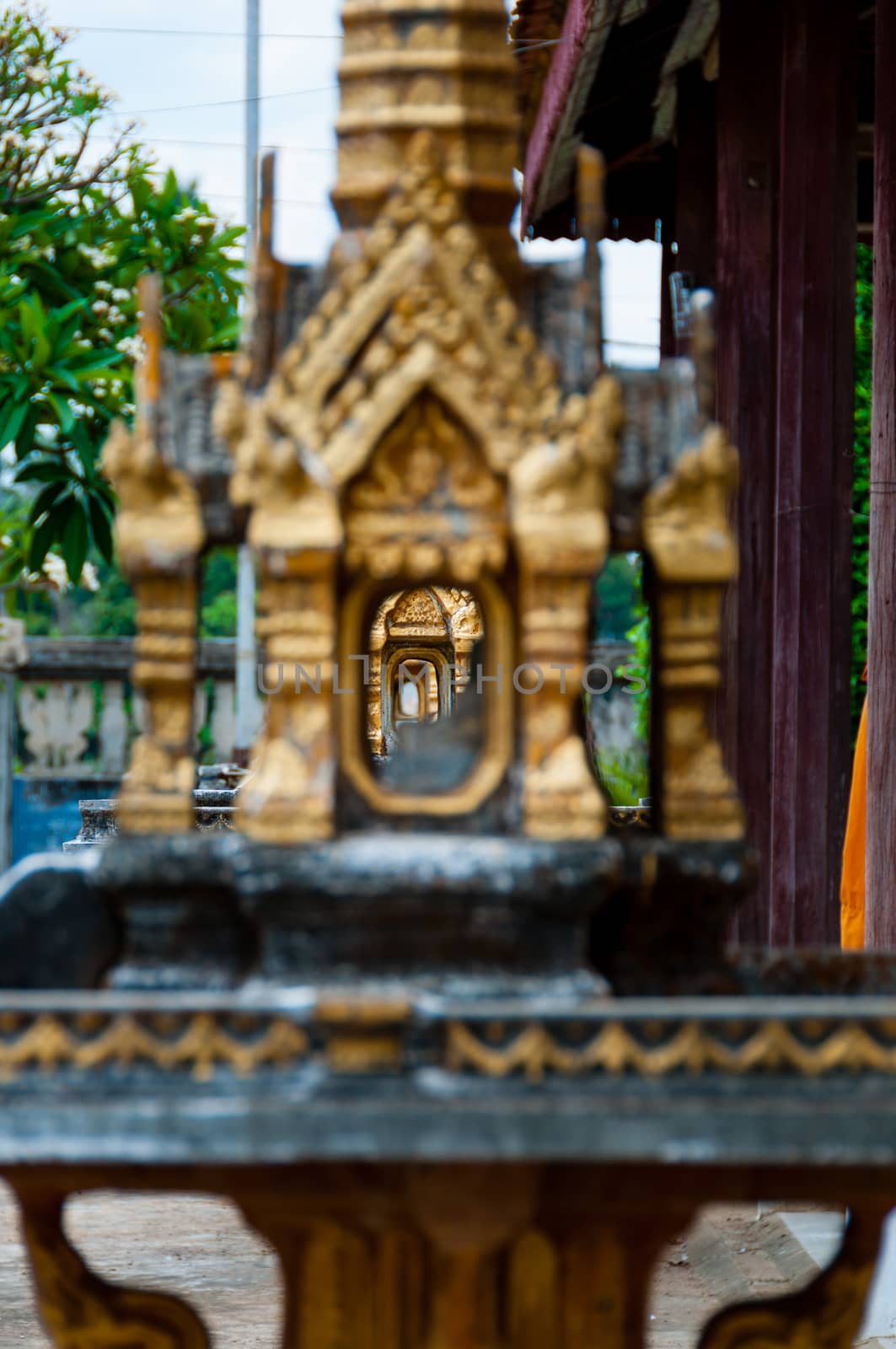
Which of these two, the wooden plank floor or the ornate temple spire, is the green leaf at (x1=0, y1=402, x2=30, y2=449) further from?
the ornate temple spire

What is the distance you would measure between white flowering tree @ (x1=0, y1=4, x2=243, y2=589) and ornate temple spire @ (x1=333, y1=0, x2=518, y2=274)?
3.58 m

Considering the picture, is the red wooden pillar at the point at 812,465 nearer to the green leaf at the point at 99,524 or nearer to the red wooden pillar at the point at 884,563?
the red wooden pillar at the point at 884,563

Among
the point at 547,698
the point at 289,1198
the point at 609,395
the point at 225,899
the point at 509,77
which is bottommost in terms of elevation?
the point at 289,1198

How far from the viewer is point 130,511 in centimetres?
334

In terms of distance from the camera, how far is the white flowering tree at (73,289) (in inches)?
287

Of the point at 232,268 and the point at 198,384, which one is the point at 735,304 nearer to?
the point at 232,268

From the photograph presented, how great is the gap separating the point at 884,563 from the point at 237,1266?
429cm

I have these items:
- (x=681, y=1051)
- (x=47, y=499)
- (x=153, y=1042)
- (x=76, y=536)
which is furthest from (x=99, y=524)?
(x=681, y=1051)

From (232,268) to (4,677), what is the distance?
8.46 meters

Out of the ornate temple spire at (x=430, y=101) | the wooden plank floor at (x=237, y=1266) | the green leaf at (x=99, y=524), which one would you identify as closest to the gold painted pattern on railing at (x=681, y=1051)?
the ornate temple spire at (x=430, y=101)

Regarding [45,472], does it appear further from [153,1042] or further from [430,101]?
[153,1042]

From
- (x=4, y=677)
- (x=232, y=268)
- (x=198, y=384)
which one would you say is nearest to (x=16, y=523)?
(x=232, y=268)

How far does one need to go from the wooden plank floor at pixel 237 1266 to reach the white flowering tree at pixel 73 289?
9.65ft

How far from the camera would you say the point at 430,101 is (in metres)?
3.46
